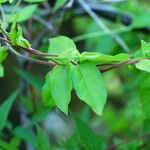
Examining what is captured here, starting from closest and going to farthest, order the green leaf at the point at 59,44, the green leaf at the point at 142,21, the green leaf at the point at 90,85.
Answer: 1. the green leaf at the point at 90,85
2. the green leaf at the point at 59,44
3. the green leaf at the point at 142,21

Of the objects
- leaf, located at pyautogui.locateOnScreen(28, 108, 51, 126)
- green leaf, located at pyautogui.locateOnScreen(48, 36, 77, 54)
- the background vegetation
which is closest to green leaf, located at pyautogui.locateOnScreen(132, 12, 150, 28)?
the background vegetation

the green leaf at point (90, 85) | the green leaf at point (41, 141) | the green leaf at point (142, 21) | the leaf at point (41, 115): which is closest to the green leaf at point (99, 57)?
the green leaf at point (90, 85)

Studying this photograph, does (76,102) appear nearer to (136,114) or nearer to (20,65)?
(136,114)

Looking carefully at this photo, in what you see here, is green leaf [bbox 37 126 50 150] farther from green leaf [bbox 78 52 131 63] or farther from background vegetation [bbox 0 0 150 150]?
green leaf [bbox 78 52 131 63]

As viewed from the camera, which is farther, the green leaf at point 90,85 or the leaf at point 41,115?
the leaf at point 41,115

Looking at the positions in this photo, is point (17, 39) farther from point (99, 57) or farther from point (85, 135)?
point (85, 135)

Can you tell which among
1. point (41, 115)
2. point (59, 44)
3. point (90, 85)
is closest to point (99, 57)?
point (90, 85)

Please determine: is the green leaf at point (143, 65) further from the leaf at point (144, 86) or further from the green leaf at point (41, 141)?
the green leaf at point (41, 141)
